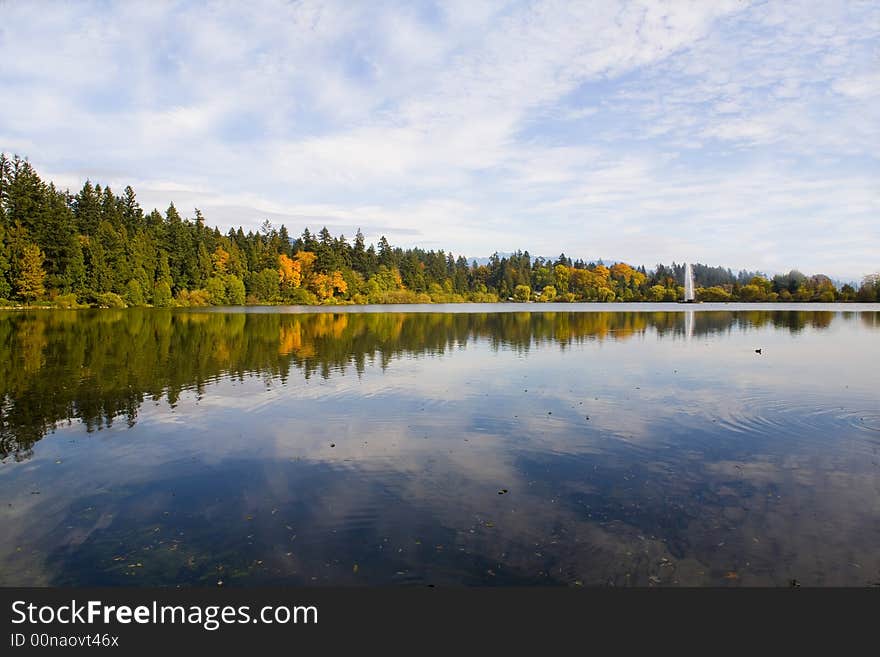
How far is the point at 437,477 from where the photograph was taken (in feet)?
35.8

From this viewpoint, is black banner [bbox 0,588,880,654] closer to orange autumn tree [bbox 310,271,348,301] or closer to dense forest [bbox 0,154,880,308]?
dense forest [bbox 0,154,880,308]

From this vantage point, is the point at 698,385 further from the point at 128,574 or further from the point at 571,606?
the point at 128,574

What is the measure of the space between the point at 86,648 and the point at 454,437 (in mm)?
8969

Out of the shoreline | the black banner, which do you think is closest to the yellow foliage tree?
the shoreline

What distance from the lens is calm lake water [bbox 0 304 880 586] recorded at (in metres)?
7.52

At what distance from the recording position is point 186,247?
107 meters

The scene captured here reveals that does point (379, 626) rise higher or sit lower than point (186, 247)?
lower

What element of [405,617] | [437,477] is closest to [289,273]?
[437,477]

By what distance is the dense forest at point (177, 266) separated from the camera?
79562 millimetres

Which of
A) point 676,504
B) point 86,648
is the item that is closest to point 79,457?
point 86,648

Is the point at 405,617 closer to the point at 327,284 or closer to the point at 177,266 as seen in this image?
the point at 177,266

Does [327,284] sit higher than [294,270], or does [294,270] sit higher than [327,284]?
[294,270]

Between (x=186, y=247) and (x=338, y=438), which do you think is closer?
(x=338, y=438)

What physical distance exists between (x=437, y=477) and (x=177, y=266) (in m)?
110
